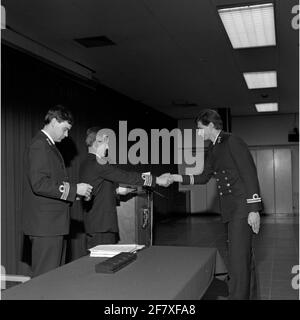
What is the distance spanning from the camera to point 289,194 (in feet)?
41.2

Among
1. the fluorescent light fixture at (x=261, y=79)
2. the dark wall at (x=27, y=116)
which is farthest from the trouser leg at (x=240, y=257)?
the fluorescent light fixture at (x=261, y=79)

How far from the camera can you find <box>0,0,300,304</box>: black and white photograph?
2.15m

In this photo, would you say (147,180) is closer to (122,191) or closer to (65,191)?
(122,191)

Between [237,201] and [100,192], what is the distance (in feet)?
3.84

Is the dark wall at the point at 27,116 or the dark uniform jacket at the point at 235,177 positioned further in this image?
the dark wall at the point at 27,116

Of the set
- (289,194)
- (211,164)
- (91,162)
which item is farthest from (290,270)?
(289,194)

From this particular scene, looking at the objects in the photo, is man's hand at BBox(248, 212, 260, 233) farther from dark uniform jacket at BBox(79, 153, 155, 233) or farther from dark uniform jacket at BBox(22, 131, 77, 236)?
dark uniform jacket at BBox(22, 131, 77, 236)

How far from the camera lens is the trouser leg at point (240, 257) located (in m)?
3.13

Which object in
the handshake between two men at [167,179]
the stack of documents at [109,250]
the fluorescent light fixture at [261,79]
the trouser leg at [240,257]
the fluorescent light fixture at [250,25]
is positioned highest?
the fluorescent light fixture at [261,79]

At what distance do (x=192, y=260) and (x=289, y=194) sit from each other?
11.1 m

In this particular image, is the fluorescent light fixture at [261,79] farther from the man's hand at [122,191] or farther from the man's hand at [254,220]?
the man's hand at [254,220]

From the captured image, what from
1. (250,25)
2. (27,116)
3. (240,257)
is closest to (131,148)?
(27,116)
